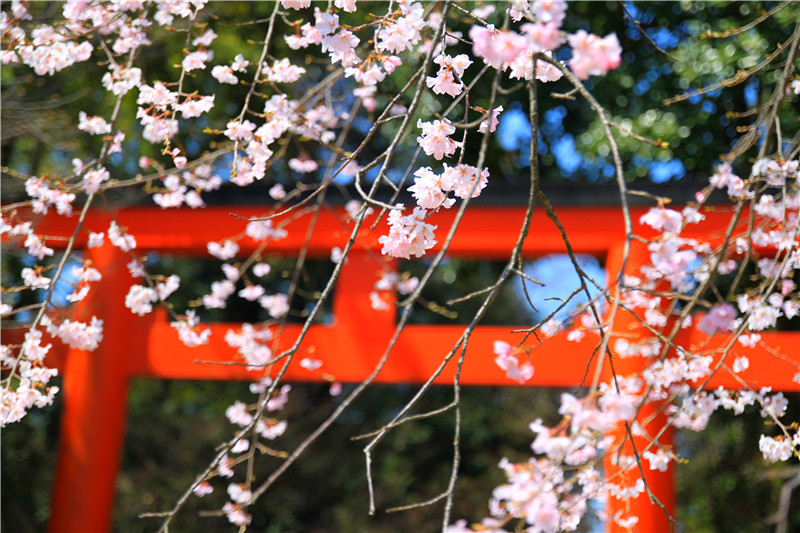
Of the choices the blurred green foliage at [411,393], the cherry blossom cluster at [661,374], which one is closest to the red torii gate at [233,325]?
the cherry blossom cluster at [661,374]

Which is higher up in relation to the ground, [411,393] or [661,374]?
[661,374]

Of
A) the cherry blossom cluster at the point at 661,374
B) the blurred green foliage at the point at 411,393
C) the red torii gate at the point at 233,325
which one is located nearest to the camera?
the cherry blossom cluster at the point at 661,374

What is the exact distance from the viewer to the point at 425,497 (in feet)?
18.8

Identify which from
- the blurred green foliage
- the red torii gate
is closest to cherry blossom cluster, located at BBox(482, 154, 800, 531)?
the red torii gate

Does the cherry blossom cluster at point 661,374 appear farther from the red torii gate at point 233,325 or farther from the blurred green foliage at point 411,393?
the blurred green foliage at point 411,393

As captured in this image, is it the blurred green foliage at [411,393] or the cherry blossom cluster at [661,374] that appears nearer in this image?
the cherry blossom cluster at [661,374]

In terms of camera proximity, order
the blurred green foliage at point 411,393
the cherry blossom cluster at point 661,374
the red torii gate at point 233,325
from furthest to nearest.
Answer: the blurred green foliage at point 411,393, the red torii gate at point 233,325, the cherry blossom cluster at point 661,374

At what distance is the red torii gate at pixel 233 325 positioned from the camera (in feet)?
11.5

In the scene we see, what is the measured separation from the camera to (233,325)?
3.70 m

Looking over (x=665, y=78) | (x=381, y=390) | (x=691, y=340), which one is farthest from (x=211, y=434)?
(x=665, y=78)

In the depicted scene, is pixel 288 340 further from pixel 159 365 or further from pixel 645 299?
pixel 645 299

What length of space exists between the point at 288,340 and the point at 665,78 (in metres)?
3.24

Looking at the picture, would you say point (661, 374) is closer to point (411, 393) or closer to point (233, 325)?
point (233, 325)

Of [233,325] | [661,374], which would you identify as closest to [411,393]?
[233,325]
